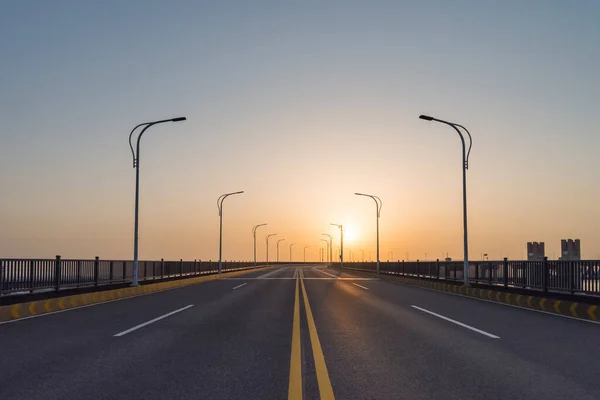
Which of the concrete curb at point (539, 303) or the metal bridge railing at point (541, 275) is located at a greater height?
the metal bridge railing at point (541, 275)

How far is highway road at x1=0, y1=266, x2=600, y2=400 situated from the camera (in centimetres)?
615

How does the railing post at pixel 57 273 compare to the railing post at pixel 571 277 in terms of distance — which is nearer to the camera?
the railing post at pixel 571 277

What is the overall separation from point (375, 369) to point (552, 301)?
35.1 feet

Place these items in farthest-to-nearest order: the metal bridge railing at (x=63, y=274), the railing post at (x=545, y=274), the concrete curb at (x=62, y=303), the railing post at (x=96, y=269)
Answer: the railing post at (x=96, y=269), the railing post at (x=545, y=274), the metal bridge railing at (x=63, y=274), the concrete curb at (x=62, y=303)

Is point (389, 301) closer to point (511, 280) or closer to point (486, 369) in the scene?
point (511, 280)

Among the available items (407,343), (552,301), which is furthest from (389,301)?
(407,343)

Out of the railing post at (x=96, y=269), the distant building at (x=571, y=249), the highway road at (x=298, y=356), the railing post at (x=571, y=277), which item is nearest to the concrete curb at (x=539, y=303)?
the highway road at (x=298, y=356)

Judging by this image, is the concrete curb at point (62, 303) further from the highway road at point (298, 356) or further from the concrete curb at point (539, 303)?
the concrete curb at point (539, 303)

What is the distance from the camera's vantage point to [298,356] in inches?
322

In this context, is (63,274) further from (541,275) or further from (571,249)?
(571,249)

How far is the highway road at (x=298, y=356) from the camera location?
615cm

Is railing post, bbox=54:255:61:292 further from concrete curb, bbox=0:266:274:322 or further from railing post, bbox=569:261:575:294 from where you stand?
railing post, bbox=569:261:575:294

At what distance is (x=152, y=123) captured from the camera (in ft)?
83.1

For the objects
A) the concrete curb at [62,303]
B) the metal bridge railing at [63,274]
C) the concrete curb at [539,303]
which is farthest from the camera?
the metal bridge railing at [63,274]
